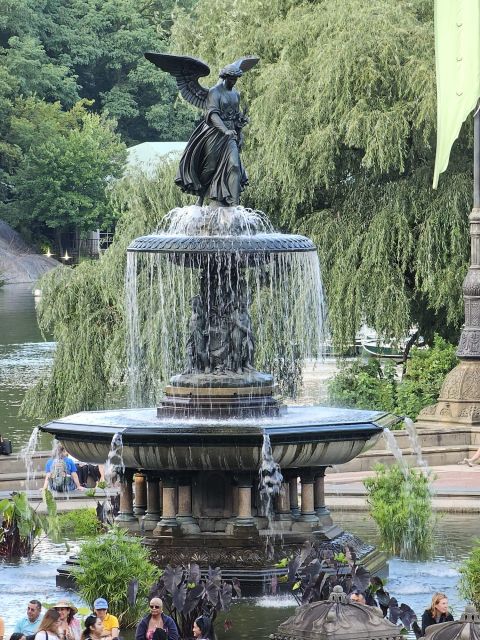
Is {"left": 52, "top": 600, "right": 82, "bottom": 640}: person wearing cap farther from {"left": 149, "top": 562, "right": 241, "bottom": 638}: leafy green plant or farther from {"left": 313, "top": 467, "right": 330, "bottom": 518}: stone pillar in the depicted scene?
{"left": 313, "top": 467, "right": 330, "bottom": 518}: stone pillar

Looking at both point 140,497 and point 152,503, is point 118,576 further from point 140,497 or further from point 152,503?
point 140,497

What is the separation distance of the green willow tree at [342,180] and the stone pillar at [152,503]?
16.4m

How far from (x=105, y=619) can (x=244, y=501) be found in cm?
447

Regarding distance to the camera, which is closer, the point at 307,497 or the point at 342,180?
the point at 307,497

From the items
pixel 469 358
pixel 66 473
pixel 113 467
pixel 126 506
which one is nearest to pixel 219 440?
pixel 113 467

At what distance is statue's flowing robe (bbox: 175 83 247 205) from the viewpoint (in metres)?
22.4

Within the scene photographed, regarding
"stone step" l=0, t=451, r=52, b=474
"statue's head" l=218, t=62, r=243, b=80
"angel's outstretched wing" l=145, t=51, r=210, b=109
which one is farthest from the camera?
"stone step" l=0, t=451, r=52, b=474

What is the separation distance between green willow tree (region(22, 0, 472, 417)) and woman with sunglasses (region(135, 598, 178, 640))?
Result: 21.5 meters

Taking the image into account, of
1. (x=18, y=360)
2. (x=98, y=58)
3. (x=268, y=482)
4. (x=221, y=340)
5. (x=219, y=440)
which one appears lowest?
(x=18, y=360)

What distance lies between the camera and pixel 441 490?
27.7 m

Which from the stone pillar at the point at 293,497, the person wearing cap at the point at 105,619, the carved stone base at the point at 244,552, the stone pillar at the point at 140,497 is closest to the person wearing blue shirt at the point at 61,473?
the stone pillar at the point at 140,497

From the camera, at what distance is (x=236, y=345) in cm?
2211

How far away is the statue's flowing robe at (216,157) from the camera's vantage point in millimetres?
22406

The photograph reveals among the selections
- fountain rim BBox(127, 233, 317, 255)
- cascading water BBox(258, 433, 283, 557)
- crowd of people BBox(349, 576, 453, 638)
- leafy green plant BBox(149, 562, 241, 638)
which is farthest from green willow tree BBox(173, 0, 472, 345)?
crowd of people BBox(349, 576, 453, 638)
